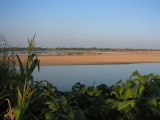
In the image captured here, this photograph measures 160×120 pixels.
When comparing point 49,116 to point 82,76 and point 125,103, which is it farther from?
point 82,76

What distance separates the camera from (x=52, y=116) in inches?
92.4

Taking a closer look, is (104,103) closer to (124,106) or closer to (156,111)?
(124,106)

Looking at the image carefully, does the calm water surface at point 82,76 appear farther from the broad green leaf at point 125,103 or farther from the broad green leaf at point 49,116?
the broad green leaf at point 49,116

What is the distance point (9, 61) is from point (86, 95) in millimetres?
1456

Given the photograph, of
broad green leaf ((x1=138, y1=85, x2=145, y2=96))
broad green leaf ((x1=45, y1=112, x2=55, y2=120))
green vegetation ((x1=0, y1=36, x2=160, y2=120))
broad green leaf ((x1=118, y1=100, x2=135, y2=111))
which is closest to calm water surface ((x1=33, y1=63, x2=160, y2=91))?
green vegetation ((x1=0, y1=36, x2=160, y2=120))

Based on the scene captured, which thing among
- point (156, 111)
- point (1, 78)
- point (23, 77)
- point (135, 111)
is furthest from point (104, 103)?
point (1, 78)

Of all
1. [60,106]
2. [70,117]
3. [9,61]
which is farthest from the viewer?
[9,61]

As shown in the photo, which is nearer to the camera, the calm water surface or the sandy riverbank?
the calm water surface

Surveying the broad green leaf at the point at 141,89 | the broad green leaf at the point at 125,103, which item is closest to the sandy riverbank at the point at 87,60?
the broad green leaf at the point at 141,89

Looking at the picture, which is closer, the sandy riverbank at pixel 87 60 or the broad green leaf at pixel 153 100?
the broad green leaf at pixel 153 100

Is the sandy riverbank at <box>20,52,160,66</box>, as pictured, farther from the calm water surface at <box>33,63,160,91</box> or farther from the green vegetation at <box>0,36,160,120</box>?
the green vegetation at <box>0,36,160,120</box>

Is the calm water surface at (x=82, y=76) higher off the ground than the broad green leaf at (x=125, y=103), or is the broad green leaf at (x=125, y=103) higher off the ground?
the broad green leaf at (x=125, y=103)

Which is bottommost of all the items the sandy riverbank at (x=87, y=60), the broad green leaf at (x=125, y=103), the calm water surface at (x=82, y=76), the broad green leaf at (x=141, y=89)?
the calm water surface at (x=82, y=76)

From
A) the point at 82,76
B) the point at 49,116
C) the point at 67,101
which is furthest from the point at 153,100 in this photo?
the point at 82,76
